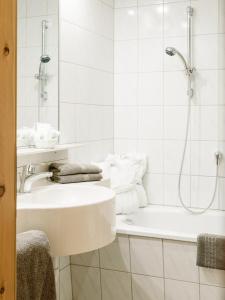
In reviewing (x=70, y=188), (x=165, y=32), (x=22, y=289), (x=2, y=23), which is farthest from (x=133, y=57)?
A: (x=2, y=23)

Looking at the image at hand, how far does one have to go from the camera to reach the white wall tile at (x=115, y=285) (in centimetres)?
247

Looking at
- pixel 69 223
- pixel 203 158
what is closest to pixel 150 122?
pixel 203 158

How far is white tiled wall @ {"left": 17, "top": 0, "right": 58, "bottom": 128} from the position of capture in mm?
2260

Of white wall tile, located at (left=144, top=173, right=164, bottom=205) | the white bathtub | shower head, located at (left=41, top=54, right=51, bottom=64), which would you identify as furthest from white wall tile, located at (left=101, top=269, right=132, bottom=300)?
shower head, located at (left=41, top=54, right=51, bottom=64)

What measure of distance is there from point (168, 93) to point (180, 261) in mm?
1327

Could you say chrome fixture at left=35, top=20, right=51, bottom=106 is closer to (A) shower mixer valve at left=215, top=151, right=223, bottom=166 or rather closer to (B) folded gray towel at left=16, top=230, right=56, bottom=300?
(B) folded gray towel at left=16, top=230, right=56, bottom=300

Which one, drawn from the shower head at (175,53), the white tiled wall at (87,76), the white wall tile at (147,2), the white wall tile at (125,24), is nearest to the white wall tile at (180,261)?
the white tiled wall at (87,76)

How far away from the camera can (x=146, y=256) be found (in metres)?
2.40

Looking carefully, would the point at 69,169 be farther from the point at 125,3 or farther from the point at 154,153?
the point at 125,3

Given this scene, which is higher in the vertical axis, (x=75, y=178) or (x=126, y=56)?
(x=126, y=56)

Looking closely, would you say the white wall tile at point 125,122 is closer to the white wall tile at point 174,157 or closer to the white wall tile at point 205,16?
the white wall tile at point 174,157

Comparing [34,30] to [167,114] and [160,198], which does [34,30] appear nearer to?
[167,114]

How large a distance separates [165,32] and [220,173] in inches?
43.8

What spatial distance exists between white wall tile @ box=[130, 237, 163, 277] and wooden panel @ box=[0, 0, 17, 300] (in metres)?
1.73
